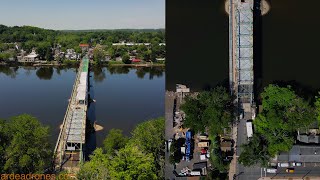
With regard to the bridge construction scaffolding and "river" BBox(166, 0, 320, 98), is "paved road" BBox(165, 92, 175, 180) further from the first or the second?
the bridge construction scaffolding

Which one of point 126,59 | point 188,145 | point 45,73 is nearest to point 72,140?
point 188,145

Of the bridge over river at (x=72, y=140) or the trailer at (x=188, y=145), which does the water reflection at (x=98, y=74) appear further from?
the trailer at (x=188, y=145)

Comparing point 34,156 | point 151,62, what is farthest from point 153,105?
point 151,62

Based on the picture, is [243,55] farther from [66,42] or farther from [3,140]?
[66,42]

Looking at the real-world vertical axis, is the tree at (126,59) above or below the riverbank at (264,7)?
below

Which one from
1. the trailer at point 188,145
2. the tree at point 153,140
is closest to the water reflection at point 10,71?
the tree at point 153,140

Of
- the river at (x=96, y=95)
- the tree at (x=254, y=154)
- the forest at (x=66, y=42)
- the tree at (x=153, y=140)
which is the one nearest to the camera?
the tree at (x=254, y=154)

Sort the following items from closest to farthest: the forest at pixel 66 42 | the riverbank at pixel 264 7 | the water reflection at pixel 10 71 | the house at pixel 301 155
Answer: the house at pixel 301 155
the riverbank at pixel 264 7
the water reflection at pixel 10 71
the forest at pixel 66 42

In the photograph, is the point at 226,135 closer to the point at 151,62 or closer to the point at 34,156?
the point at 34,156

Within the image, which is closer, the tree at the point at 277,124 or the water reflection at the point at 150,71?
the tree at the point at 277,124
